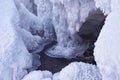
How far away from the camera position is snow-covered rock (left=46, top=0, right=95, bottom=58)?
10531 millimetres

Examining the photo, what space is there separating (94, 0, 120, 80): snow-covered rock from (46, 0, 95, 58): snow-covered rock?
5.23 metres

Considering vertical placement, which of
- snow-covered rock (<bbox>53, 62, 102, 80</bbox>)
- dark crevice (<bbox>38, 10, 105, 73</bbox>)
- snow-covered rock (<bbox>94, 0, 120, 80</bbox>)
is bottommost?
dark crevice (<bbox>38, 10, 105, 73</bbox>)

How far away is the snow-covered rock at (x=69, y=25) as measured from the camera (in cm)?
1053

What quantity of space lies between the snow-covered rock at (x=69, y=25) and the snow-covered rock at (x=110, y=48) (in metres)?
5.23

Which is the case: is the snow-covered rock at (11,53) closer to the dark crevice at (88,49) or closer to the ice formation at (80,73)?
the dark crevice at (88,49)

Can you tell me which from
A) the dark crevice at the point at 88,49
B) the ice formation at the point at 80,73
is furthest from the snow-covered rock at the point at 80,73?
the dark crevice at the point at 88,49

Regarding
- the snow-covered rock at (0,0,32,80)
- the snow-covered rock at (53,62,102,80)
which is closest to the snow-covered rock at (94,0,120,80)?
the snow-covered rock at (53,62,102,80)

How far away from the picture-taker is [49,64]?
Answer: 1095 cm

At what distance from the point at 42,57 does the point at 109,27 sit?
7119 millimetres

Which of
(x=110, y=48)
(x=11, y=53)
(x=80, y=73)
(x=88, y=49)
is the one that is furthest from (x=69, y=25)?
(x=110, y=48)

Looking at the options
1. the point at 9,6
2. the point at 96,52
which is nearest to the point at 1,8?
the point at 9,6

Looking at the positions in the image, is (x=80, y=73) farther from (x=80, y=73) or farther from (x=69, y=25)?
Answer: (x=69, y=25)

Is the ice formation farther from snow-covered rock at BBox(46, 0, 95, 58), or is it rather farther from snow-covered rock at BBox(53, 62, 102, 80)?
snow-covered rock at BBox(46, 0, 95, 58)

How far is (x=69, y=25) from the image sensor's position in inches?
445
